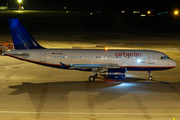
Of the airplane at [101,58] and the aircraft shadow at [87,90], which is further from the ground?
the airplane at [101,58]

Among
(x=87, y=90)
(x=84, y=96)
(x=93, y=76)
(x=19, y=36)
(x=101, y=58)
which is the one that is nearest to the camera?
(x=84, y=96)

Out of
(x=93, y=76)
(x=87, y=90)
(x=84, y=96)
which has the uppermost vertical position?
(x=93, y=76)

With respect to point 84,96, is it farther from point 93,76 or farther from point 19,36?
point 19,36

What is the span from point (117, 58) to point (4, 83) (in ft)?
45.3

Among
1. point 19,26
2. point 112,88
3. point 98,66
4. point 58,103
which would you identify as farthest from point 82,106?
point 19,26

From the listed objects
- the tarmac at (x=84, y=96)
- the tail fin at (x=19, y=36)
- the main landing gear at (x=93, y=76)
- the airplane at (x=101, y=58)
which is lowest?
the tarmac at (x=84, y=96)

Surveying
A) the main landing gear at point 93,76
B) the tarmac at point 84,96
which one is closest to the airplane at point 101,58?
the main landing gear at point 93,76

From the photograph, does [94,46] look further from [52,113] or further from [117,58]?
[52,113]

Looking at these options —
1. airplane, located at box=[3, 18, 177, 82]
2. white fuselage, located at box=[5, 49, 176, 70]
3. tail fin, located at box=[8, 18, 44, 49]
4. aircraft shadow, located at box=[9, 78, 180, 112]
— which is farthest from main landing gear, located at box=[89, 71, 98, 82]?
tail fin, located at box=[8, 18, 44, 49]

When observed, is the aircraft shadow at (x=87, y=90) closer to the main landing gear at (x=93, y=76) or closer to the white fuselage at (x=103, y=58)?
the main landing gear at (x=93, y=76)

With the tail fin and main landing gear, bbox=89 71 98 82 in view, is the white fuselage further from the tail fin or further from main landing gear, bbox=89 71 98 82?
main landing gear, bbox=89 71 98 82

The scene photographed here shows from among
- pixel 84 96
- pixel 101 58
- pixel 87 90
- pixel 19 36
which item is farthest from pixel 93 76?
pixel 19 36

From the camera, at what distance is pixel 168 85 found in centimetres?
2912

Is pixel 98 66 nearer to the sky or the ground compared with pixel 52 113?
nearer to the sky
